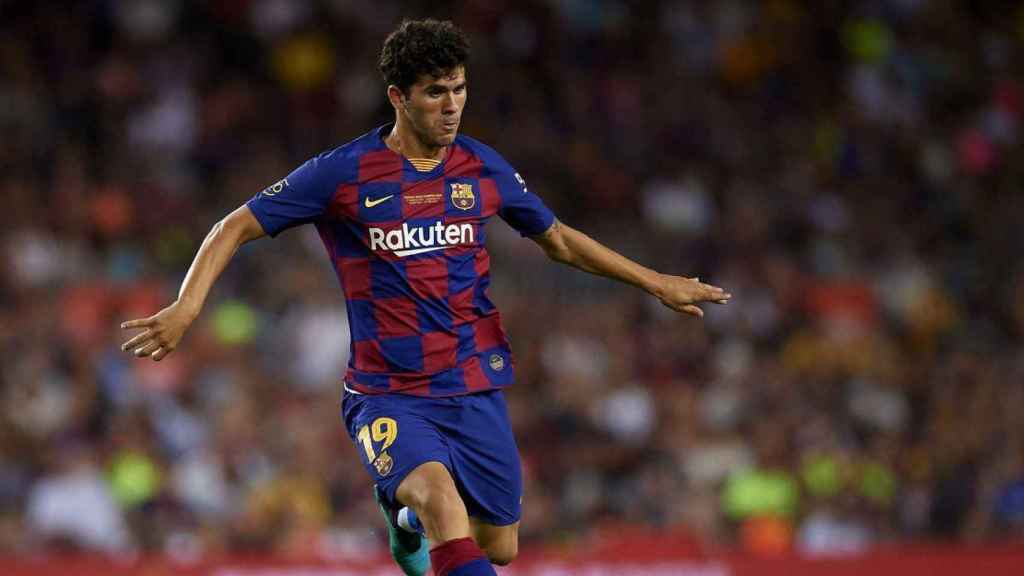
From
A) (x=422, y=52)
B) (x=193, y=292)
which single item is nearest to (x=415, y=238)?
(x=422, y=52)

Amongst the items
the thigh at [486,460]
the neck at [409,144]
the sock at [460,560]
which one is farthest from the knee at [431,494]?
the neck at [409,144]

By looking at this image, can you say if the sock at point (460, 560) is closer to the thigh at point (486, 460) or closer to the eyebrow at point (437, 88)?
the thigh at point (486, 460)

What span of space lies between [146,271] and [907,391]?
18.9ft

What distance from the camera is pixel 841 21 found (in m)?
16.3

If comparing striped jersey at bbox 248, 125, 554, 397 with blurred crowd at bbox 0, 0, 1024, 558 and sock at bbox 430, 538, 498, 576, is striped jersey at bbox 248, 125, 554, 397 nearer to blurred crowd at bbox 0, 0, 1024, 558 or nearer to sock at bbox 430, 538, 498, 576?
sock at bbox 430, 538, 498, 576

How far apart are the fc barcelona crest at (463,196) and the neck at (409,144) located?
0.15 meters

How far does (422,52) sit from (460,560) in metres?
1.84

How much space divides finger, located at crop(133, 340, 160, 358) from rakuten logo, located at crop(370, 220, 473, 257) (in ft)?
3.38

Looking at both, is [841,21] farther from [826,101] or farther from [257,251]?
[257,251]

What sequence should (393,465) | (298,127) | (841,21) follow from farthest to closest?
(841,21) → (298,127) → (393,465)


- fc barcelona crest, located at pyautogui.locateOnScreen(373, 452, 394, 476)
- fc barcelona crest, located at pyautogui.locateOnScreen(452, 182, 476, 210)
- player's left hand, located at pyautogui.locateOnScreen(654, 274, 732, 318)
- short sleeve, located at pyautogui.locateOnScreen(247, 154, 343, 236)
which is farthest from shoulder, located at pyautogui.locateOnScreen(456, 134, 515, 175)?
fc barcelona crest, located at pyautogui.locateOnScreen(373, 452, 394, 476)

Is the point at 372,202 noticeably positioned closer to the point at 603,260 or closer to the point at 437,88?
the point at 437,88

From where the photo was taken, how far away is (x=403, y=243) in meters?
6.38

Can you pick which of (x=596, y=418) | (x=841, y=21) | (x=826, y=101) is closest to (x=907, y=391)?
(x=596, y=418)
